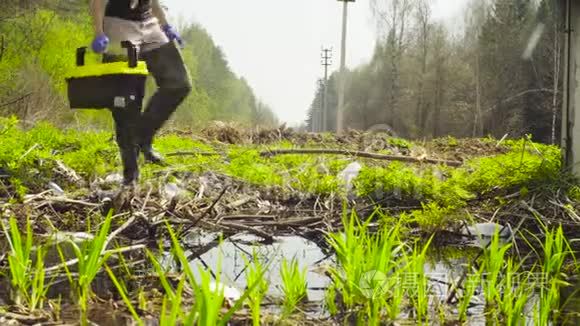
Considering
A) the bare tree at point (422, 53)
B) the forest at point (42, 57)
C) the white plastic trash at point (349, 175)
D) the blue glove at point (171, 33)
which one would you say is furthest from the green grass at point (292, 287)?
the bare tree at point (422, 53)

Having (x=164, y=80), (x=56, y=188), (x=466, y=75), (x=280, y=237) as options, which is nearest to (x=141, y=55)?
(x=164, y=80)

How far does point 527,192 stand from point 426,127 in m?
38.6

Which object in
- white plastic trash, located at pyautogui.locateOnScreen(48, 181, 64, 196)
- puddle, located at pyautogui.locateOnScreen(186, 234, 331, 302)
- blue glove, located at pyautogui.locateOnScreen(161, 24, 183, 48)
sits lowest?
puddle, located at pyautogui.locateOnScreen(186, 234, 331, 302)

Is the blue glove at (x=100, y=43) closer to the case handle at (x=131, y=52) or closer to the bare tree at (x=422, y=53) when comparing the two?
the case handle at (x=131, y=52)

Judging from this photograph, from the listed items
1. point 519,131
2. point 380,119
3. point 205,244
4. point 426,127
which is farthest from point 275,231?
point 380,119

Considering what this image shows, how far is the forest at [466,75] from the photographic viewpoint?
28922mm

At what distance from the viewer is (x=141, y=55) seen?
164 inches

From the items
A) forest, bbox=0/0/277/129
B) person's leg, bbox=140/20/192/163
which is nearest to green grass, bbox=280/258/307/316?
person's leg, bbox=140/20/192/163

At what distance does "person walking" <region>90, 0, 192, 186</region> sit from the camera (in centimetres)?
370

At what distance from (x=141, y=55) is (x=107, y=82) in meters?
0.72

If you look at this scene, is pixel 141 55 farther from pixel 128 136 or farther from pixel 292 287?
pixel 292 287

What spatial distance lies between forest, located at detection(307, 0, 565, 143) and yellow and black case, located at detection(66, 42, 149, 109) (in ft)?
77.6

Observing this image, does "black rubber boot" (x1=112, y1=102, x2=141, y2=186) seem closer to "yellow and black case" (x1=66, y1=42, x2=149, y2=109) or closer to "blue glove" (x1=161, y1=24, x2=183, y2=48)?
"yellow and black case" (x1=66, y1=42, x2=149, y2=109)

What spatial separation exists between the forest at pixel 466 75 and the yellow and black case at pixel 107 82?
77.6 ft
